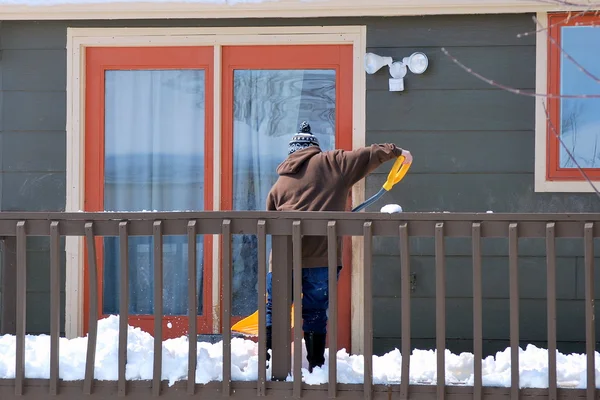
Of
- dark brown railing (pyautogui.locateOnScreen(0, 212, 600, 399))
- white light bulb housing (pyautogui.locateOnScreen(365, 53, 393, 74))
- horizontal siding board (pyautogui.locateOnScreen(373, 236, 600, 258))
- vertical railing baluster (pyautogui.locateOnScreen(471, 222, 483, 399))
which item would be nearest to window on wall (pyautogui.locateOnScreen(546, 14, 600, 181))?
horizontal siding board (pyautogui.locateOnScreen(373, 236, 600, 258))

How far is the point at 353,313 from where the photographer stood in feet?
21.2

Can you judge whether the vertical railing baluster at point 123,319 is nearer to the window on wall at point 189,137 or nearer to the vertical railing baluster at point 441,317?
the vertical railing baluster at point 441,317

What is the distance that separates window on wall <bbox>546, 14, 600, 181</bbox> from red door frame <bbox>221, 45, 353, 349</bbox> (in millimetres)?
1432

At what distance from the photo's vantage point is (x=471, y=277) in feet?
20.8

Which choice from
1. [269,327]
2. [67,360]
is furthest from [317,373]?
[67,360]

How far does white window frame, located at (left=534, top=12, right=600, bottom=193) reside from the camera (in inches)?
247

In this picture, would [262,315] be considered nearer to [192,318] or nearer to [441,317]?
[192,318]

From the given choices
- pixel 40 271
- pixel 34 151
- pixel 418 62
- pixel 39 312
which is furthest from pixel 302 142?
pixel 39 312

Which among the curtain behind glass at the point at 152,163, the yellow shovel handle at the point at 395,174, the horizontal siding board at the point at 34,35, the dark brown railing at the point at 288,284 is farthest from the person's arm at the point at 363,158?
the horizontal siding board at the point at 34,35

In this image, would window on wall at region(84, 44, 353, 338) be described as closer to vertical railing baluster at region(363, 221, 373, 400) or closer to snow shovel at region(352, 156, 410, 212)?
snow shovel at region(352, 156, 410, 212)

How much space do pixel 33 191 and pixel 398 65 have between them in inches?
112

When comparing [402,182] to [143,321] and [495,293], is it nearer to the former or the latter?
[495,293]

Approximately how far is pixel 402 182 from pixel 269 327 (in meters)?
1.76

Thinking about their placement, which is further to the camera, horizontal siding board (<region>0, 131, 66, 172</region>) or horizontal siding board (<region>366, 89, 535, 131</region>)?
horizontal siding board (<region>0, 131, 66, 172</region>)
